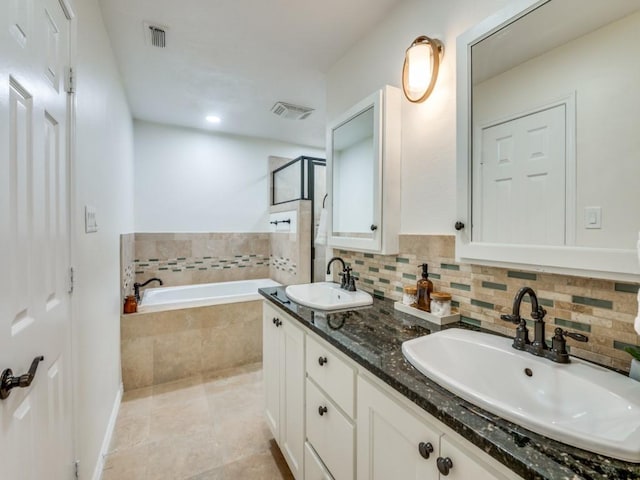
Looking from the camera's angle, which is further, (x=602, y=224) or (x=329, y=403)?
(x=329, y=403)

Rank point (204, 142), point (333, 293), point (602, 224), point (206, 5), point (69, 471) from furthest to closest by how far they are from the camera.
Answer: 1. point (204, 142)
2. point (333, 293)
3. point (206, 5)
4. point (69, 471)
5. point (602, 224)

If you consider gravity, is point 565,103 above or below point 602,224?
above

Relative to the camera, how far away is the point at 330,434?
1.13 metres

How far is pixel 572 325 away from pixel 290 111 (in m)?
2.75

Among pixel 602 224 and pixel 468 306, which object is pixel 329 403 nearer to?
pixel 468 306

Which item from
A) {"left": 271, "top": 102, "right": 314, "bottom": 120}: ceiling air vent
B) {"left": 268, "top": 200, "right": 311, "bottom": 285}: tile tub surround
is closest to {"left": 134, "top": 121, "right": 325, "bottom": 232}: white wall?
{"left": 268, "top": 200, "right": 311, "bottom": 285}: tile tub surround

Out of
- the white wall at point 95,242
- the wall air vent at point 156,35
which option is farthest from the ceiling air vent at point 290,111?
the white wall at point 95,242

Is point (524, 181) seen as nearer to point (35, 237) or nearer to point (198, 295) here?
point (35, 237)

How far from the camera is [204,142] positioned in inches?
142

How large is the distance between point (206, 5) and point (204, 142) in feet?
7.14

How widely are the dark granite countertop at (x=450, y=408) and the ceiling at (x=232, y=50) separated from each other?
165 cm

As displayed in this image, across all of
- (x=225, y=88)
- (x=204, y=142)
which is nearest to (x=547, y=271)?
(x=225, y=88)

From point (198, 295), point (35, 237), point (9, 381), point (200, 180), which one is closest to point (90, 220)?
point (35, 237)

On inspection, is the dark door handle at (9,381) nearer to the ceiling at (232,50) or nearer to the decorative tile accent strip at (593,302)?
the decorative tile accent strip at (593,302)
